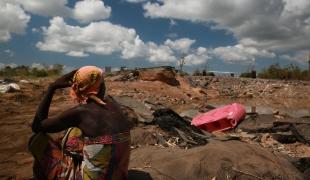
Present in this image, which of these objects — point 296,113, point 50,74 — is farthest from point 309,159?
point 50,74

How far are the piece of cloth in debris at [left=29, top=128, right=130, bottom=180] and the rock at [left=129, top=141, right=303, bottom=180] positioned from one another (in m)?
1.07

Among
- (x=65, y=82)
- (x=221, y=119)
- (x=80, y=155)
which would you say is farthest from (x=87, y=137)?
(x=221, y=119)

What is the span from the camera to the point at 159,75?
695 inches

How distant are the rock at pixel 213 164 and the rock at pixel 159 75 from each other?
38.9 feet

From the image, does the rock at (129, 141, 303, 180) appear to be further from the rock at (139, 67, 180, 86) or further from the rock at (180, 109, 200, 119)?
the rock at (139, 67, 180, 86)

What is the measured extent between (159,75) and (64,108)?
6.83 meters

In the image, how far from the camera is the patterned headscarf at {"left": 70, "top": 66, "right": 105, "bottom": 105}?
3701 millimetres

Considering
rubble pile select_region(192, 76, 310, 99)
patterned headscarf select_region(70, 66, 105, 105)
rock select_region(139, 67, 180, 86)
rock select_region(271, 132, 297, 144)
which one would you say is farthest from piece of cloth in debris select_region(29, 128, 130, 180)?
rock select_region(139, 67, 180, 86)

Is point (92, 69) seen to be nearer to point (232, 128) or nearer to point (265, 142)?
point (265, 142)

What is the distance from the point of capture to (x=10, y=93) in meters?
14.9

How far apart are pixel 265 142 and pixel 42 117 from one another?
231 inches

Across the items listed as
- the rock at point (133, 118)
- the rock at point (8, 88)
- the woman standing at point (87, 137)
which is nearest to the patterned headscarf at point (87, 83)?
the woman standing at point (87, 137)

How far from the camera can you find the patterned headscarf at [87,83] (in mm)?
3701

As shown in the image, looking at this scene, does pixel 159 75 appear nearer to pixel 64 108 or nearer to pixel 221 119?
pixel 64 108
